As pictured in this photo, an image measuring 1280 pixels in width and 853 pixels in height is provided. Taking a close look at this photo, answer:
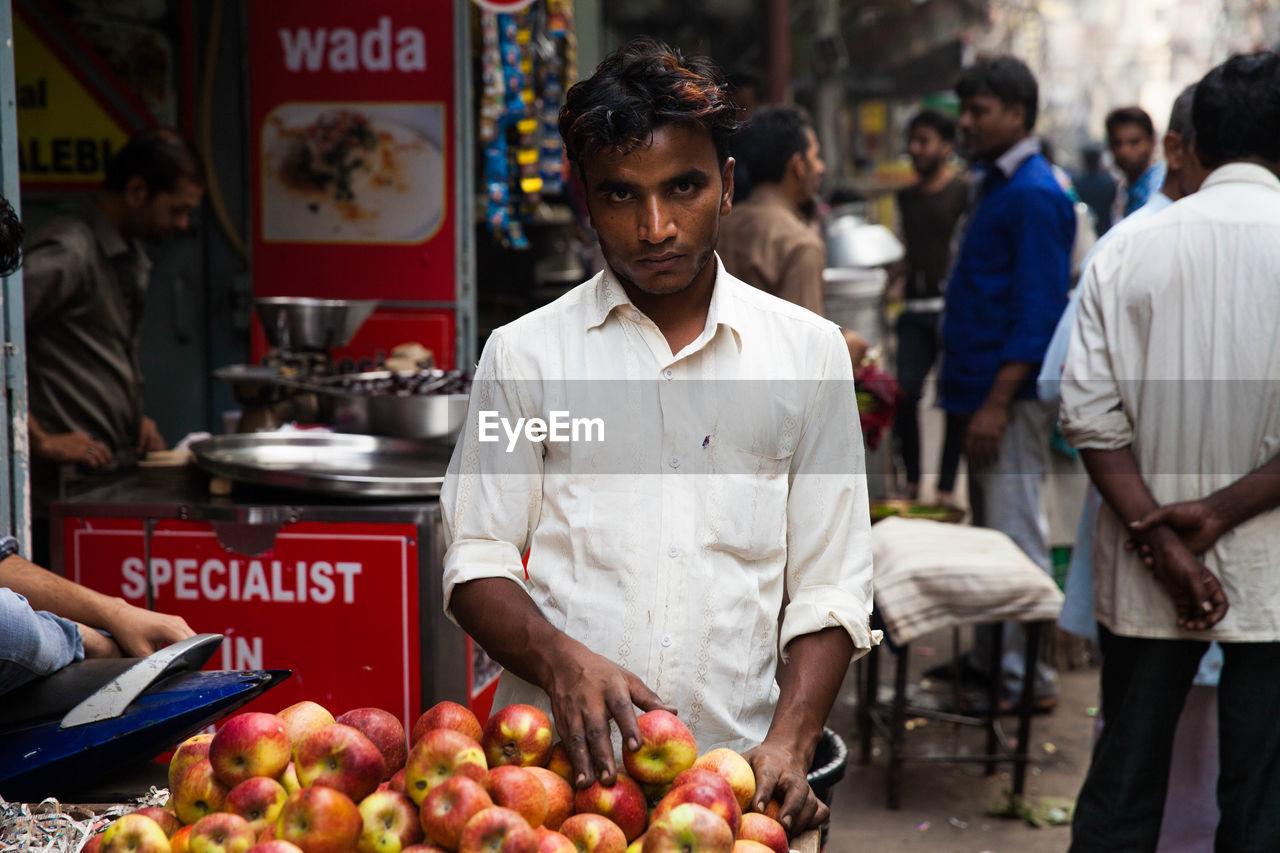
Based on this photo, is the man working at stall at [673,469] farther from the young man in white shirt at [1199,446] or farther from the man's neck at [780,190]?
the man's neck at [780,190]

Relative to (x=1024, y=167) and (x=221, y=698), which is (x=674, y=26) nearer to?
(x=1024, y=167)

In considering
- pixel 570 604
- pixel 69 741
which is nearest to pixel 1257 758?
pixel 570 604

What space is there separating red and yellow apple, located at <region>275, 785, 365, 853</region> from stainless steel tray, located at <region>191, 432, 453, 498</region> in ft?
5.39

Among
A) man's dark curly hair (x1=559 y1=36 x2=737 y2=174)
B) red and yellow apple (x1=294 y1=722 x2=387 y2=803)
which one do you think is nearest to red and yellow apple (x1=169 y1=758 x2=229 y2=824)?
red and yellow apple (x1=294 y1=722 x2=387 y2=803)

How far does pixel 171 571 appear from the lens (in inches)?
121

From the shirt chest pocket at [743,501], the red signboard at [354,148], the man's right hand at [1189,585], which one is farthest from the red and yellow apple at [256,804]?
the red signboard at [354,148]

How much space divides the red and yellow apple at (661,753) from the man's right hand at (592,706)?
0.07 feet

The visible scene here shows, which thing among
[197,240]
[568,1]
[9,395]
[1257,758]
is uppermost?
[568,1]

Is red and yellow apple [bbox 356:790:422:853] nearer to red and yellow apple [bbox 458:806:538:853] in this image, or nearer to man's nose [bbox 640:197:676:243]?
red and yellow apple [bbox 458:806:538:853]

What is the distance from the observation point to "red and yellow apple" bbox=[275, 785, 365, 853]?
4.42 ft

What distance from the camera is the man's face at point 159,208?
398 cm

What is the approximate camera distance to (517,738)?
1524mm

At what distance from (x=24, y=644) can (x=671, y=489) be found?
3.26ft

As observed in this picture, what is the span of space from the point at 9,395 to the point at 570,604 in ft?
4.96
